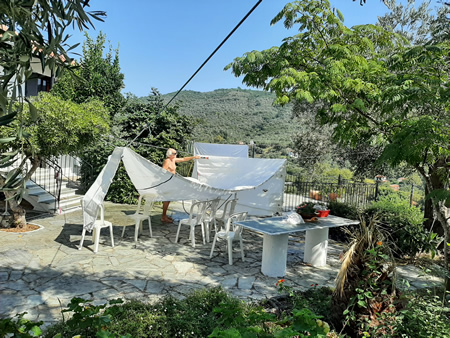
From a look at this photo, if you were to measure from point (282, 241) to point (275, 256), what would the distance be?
8.1 inches

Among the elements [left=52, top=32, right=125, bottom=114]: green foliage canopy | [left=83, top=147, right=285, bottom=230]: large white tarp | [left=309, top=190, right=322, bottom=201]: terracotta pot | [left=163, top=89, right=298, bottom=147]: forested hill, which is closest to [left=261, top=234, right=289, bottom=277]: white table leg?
[left=83, top=147, right=285, bottom=230]: large white tarp

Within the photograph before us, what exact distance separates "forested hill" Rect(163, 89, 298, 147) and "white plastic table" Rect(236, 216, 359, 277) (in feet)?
57.5

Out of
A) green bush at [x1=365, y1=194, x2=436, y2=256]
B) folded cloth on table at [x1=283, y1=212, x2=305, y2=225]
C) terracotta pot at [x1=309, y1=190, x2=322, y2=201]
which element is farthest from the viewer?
terracotta pot at [x1=309, y1=190, x2=322, y2=201]

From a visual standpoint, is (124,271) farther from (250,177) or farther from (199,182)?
(250,177)

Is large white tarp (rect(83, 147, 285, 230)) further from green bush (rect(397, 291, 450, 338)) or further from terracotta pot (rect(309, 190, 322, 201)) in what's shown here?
terracotta pot (rect(309, 190, 322, 201))

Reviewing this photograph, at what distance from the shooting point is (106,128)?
19.4 feet

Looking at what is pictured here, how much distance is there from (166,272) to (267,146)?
1924 centimetres

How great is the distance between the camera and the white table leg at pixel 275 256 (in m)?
4.21

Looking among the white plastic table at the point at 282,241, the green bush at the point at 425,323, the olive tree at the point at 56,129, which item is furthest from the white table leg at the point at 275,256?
the olive tree at the point at 56,129

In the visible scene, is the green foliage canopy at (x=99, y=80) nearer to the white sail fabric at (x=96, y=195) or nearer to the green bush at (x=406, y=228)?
the white sail fabric at (x=96, y=195)

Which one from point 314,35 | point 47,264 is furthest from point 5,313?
point 314,35

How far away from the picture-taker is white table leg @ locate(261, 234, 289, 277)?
13.8 ft

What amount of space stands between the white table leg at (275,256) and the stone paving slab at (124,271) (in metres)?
0.10

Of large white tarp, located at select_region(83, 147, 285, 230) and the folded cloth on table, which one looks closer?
the folded cloth on table
